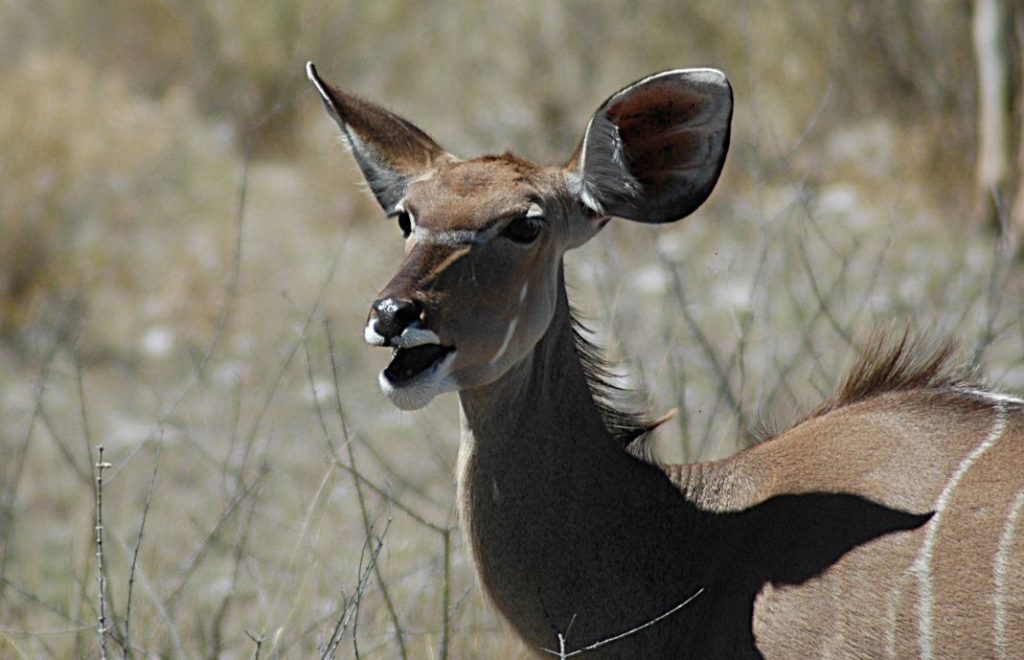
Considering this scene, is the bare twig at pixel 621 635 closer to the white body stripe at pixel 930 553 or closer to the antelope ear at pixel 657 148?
the white body stripe at pixel 930 553

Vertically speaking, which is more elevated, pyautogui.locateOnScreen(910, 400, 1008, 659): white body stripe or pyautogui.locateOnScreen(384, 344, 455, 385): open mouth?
pyautogui.locateOnScreen(384, 344, 455, 385): open mouth

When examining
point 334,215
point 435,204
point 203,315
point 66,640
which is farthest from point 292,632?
point 334,215

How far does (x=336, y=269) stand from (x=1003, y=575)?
A: 6500 millimetres

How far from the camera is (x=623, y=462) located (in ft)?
10.2

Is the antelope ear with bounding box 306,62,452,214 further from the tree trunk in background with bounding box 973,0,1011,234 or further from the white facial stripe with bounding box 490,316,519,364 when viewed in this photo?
the tree trunk in background with bounding box 973,0,1011,234

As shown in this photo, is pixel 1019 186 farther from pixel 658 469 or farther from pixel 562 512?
pixel 562 512

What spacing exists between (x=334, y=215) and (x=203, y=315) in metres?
2.02

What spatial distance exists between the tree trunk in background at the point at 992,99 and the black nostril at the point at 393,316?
637 cm

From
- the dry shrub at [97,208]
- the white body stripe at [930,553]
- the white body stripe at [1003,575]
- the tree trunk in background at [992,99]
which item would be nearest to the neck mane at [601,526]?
the white body stripe at [930,553]

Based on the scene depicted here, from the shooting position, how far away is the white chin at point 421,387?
8.89 ft

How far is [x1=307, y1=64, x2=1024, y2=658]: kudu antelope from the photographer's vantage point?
271 centimetres

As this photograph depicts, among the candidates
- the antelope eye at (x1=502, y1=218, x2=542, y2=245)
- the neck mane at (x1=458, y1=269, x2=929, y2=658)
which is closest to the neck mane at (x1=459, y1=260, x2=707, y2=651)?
the neck mane at (x1=458, y1=269, x2=929, y2=658)

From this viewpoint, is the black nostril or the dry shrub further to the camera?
the dry shrub

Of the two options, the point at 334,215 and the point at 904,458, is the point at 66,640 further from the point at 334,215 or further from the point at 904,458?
the point at 334,215
